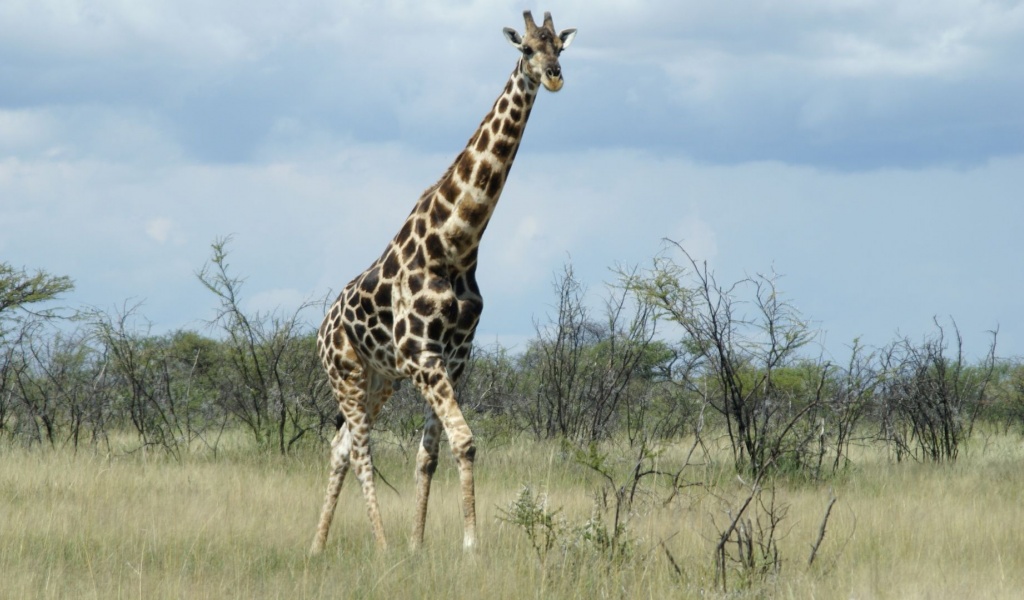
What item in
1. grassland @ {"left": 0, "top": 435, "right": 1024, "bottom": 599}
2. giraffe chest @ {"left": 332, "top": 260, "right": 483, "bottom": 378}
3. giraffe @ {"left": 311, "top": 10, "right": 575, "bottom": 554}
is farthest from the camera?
giraffe chest @ {"left": 332, "top": 260, "right": 483, "bottom": 378}

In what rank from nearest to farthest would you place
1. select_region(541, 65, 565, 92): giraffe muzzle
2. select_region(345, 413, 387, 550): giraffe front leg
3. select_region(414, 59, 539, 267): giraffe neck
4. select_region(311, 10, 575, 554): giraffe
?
select_region(541, 65, 565, 92): giraffe muzzle
select_region(311, 10, 575, 554): giraffe
select_region(414, 59, 539, 267): giraffe neck
select_region(345, 413, 387, 550): giraffe front leg

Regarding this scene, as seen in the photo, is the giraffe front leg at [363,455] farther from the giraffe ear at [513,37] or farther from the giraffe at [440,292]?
the giraffe ear at [513,37]

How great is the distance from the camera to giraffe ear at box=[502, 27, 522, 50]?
6.74 m

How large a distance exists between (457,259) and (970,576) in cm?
404

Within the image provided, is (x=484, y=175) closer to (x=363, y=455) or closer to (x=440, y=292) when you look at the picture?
(x=440, y=292)

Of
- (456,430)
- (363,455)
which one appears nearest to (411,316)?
(456,430)

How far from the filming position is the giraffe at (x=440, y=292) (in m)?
6.68

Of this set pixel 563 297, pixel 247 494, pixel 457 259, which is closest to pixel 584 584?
pixel 457 259

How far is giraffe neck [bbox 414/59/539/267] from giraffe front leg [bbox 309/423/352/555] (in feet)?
5.81

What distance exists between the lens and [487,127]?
7.15 m

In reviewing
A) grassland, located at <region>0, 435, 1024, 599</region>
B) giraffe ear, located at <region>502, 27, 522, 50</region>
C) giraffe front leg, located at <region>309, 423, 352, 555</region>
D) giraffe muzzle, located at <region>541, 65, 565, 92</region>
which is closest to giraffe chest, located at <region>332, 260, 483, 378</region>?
giraffe front leg, located at <region>309, 423, 352, 555</region>

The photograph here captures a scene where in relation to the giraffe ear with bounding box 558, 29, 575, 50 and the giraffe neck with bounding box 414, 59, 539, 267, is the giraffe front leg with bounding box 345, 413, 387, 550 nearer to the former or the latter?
the giraffe neck with bounding box 414, 59, 539, 267

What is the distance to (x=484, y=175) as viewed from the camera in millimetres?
7062

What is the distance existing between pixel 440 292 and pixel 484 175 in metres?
0.88
